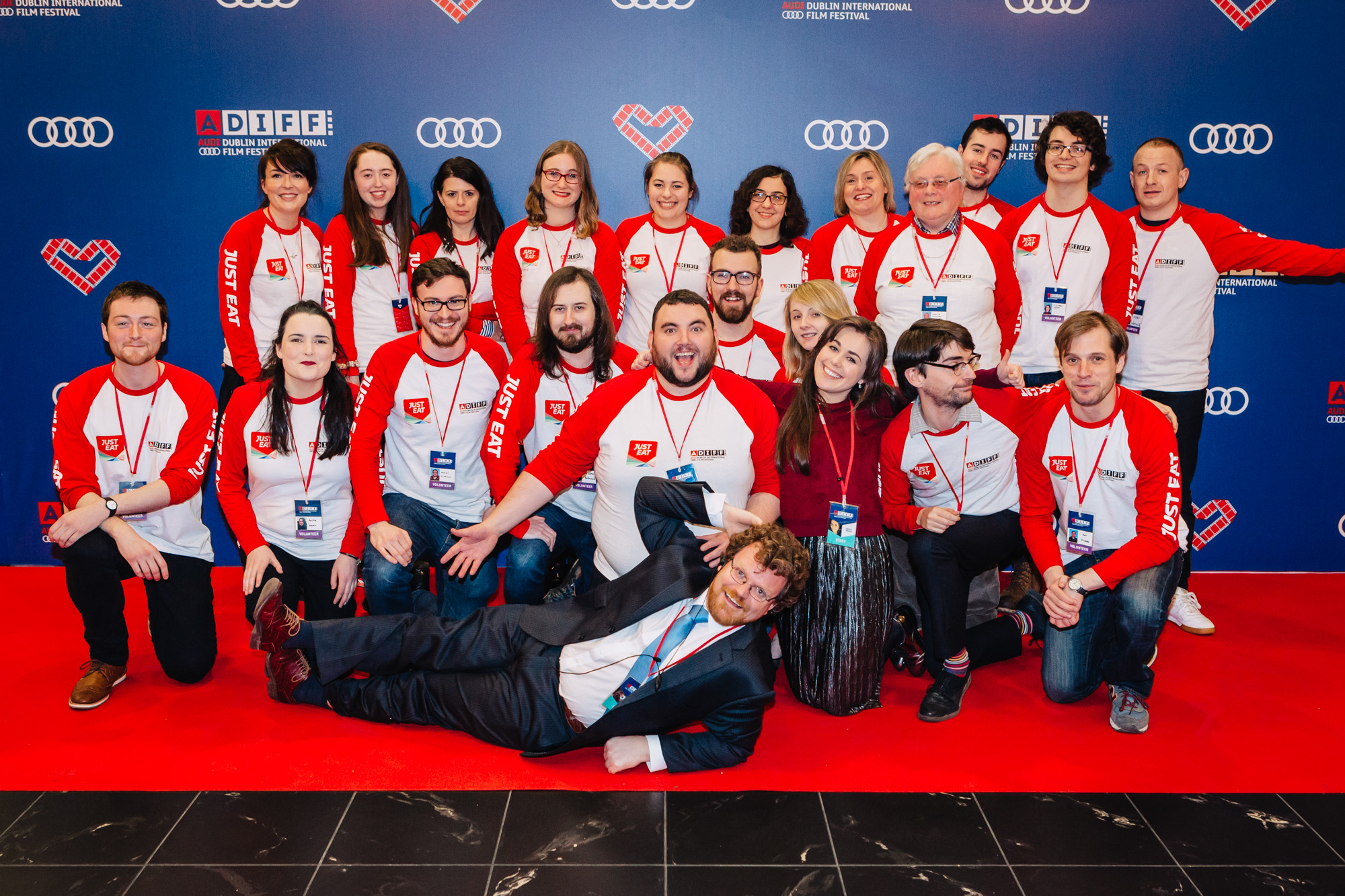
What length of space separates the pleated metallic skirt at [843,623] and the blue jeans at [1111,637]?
65 centimetres

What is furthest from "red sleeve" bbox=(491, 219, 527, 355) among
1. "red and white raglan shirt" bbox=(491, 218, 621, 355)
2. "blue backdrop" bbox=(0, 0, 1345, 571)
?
"blue backdrop" bbox=(0, 0, 1345, 571)

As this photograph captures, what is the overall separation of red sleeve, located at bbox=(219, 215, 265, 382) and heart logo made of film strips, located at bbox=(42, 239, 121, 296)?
3.44 ft

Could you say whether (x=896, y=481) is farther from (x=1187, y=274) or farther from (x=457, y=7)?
(x=457, y=7)

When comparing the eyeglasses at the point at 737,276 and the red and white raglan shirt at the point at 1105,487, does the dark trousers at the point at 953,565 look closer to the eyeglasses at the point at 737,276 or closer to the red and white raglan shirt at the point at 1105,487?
the red and white raglan shirt at the point at 1105,487

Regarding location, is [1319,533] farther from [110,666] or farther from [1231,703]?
[110,666]

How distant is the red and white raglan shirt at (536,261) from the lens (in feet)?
13.7

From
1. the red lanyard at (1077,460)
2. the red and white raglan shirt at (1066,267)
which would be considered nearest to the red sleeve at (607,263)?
the red and white raglan shirt at (1066,267)

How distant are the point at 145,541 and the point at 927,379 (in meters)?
2.88

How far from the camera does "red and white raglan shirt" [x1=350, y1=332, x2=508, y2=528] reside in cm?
362

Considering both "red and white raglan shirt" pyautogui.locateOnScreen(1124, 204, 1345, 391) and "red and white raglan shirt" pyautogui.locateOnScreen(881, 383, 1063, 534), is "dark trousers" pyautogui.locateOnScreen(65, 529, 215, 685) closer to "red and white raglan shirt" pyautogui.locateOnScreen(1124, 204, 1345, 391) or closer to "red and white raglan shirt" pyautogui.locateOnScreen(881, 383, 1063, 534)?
"red and white raglan shirt" pyautogui.locateOnScreen(881, 383, 1063, 534)

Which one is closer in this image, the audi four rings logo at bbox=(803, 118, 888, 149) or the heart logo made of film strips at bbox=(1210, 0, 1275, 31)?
the heart logo made of film strips at bbox=(1210, 0, 1275, 31)

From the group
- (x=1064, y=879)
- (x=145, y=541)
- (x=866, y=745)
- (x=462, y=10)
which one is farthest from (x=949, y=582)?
(x=462, y=10)

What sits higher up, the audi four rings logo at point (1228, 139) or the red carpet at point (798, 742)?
the audi four rings logo at point (1228, 139)

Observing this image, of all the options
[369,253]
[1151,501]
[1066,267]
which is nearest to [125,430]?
[369,253]
